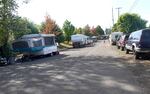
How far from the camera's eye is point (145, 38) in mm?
24922

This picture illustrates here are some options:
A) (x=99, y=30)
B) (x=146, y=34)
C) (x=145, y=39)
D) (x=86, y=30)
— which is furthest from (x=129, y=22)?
(x=145, y=39)

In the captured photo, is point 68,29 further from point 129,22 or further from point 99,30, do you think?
point 99,30

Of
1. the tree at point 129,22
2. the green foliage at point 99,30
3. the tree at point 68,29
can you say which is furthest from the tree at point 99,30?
the tree at point 68,29

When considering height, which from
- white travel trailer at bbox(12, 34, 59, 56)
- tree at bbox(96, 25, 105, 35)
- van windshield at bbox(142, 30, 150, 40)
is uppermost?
van windshield at bbox(142, 30, 150, 40)

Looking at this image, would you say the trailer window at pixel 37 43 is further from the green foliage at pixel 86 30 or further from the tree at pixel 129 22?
the green foliage at pixel 86 30

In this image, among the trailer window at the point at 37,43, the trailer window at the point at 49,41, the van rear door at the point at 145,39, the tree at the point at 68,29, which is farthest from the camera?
the tree at the point at 68,29

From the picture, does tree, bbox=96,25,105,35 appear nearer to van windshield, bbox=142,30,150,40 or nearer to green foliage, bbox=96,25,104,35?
green foliage, bbox=96,25,104,35

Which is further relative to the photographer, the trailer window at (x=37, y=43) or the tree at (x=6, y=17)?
the tree at (x=6, y=17)

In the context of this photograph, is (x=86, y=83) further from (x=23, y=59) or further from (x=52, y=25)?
(x=52, y=25)

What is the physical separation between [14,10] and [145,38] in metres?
20.0

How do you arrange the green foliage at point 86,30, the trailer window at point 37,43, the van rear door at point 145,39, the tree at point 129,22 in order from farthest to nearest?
the green foliage at point 86,30 < the tree at point 129,22 < the trailer window at point 37,43 < the van rear door at point 145,39

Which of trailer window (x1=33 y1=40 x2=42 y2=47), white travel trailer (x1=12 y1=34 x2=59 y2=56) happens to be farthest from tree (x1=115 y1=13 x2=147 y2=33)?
trailer window (x1=33 y1=40 x2=42 y2=47)

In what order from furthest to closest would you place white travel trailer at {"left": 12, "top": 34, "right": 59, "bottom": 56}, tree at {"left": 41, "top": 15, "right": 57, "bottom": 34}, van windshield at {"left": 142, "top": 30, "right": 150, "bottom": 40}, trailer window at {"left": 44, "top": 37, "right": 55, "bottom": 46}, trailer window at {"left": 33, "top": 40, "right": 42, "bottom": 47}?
1. tree at {"left": 41, "top": 15, "right": 57, "bottom": 34}
2. trailer window at {"left": 44, "top": 37, "right": 55, "bottom": 46}
3. trailer window at {"left": 33, "top": 40, "right": 42, "bottom": 47}
4. white travel trailer at {"left": 12, "top": 34, "right": 59, "bottom": 56}
5. van windshield at {"left": 142, "top": 30, "right": 150, "bottom": 40}

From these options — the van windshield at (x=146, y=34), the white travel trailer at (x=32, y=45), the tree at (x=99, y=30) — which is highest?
the van windshield at (x=146, y=34)
